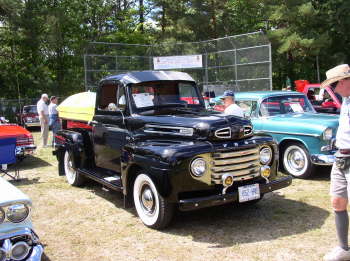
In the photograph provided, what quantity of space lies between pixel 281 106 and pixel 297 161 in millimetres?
1471

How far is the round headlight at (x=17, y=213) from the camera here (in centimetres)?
344

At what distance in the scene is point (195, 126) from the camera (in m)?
5.16

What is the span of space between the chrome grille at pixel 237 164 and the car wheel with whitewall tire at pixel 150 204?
70cm

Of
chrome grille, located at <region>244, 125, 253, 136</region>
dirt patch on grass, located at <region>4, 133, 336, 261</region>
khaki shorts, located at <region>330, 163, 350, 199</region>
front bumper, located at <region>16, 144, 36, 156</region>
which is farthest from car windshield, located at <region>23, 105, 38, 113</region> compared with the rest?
khaki shorts, located at <region>330, 163, 350, 199</region>

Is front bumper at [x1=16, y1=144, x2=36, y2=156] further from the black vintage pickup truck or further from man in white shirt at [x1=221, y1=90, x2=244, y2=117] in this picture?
man in white shirt at [x1=221, y1=90, x2=244, y2=117]

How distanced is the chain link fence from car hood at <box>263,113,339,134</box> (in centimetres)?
708

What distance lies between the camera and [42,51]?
105 ft

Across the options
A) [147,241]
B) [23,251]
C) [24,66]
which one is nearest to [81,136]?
[147,241]

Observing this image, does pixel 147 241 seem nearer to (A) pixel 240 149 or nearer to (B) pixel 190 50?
(A) pixel 240 149

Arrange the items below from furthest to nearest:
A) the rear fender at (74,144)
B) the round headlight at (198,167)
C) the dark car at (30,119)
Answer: the dark car at (30,119)
the rear fender at (74,144)
the round headlight at (198,167)

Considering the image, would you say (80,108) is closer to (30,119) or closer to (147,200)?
(147,200)

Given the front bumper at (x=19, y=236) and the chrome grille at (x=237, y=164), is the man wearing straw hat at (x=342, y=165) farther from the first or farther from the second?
the front bumper at (x=19, y=236)

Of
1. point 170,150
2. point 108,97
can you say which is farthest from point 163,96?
point 170,150

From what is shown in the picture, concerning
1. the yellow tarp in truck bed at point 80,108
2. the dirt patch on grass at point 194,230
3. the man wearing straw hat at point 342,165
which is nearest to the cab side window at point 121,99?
the yellow tarp in truck bed at point 80,108
